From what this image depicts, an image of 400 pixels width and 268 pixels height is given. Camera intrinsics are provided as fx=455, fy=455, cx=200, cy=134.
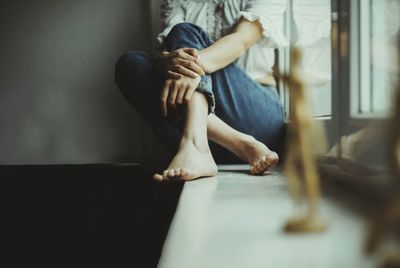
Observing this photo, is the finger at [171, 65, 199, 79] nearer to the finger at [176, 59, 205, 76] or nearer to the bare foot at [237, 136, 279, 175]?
the finger at [176, 59, 205, 76]

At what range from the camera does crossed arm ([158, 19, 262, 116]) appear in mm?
870

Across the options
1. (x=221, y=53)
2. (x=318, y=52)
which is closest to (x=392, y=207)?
(x=318, y=52)

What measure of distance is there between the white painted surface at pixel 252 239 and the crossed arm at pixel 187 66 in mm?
366

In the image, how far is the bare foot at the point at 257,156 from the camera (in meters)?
0.83

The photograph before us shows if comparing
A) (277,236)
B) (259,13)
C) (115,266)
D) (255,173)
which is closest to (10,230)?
(115,266)

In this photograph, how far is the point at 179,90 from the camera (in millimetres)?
869

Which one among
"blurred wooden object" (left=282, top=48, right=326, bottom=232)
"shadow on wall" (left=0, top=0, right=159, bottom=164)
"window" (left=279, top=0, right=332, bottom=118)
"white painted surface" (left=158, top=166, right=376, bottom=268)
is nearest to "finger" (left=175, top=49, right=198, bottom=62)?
"window" (left=279, top=0, right=332, bottom=118)

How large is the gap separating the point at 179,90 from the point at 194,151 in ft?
0.40

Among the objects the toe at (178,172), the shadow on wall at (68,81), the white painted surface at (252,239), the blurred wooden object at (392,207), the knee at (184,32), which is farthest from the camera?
the shadow on wall at (68,81)

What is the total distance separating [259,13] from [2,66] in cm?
128

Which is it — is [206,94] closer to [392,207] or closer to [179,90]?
[179,90]

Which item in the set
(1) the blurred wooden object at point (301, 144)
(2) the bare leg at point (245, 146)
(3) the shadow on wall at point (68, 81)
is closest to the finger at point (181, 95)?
(2) the bare leg at point (245, 146)

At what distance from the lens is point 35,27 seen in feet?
6.13

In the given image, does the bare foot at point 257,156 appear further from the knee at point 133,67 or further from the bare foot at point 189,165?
the knee at point 133,67
